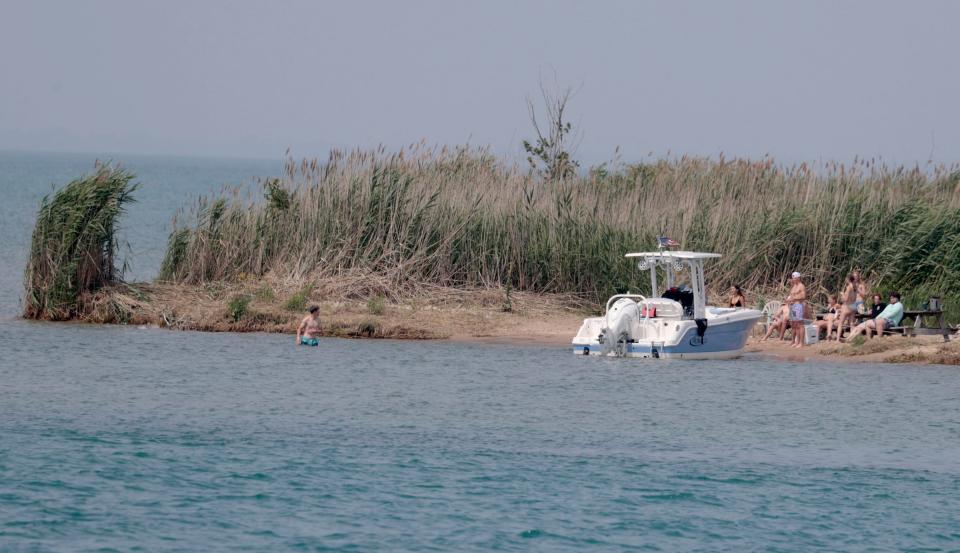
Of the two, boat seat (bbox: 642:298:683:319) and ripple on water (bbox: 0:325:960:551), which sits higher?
boat seat (bbox: 642:298:683:319)

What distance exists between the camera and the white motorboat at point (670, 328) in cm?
2455

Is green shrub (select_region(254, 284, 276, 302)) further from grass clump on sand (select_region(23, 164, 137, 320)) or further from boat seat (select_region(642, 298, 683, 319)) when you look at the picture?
boat seat (select_region(642, 298, 683, 319))

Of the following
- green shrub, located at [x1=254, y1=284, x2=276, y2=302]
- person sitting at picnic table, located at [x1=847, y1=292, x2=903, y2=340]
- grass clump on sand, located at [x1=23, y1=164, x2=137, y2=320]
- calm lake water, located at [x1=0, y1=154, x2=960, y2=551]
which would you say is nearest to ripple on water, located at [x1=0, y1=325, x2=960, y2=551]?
calm lake water, located at [x1=0, y1=154, x2=960, y2=551]

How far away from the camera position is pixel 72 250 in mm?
28344

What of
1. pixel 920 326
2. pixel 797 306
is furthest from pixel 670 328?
pixel 920 326

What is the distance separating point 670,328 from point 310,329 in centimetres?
625

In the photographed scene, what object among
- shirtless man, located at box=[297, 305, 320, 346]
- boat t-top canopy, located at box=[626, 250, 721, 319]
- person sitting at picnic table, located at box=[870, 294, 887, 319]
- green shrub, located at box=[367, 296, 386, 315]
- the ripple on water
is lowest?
the ripple on water

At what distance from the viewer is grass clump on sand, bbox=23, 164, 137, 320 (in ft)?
93.0

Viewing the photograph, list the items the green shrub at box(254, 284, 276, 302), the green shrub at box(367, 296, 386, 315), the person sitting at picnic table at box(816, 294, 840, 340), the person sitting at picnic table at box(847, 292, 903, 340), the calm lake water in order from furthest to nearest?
the green shrub at box(254, 284, 276, 302) < the green shrub at box(367, 296, 386, 315) < the person sitting at picnic table at box(816, 294, 840, 340) < the person sitting at picnic table at box(847, 292, 903, 340) < the calm lake water

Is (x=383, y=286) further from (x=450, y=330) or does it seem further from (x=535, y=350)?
(x=535, y=350)

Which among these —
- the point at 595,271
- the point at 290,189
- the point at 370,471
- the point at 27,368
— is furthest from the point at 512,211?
the point at 370,471

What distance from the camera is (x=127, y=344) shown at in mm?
25734

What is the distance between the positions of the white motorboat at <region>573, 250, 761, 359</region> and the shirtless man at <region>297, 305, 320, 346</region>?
4.59 m

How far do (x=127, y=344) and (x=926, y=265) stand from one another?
1513cm
